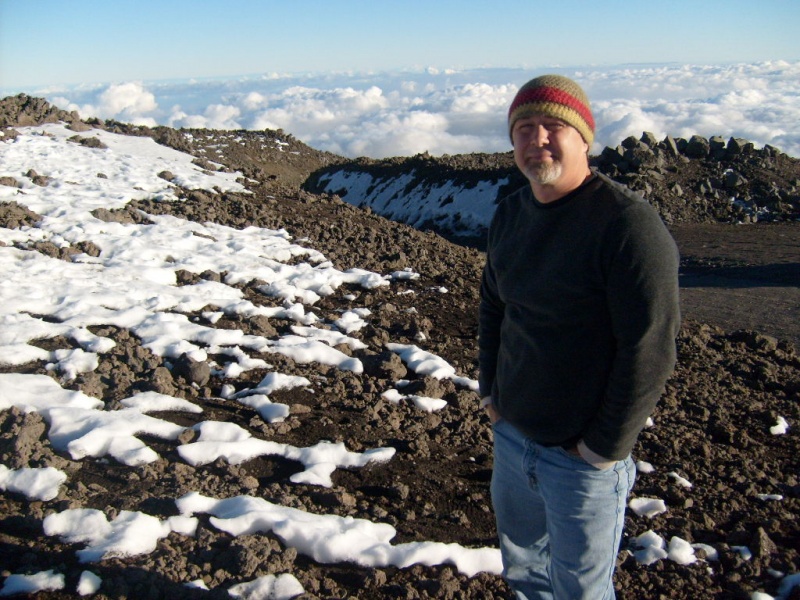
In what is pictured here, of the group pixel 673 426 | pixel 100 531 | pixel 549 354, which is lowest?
pixel 673 426

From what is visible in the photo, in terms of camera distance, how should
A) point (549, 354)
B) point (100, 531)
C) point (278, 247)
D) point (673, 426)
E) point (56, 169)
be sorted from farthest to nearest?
point (56, 169) → point (278, 247) → point (673, 426) → point (100, 531) → point (549, 354)

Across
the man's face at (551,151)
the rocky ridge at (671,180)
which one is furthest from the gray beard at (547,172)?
the rocky ridge at (671,180)

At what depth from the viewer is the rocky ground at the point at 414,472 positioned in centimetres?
306

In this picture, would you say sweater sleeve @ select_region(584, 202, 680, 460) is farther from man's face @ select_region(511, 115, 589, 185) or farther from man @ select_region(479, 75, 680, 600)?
man's face @ select_region(511, 115, 589, 185)

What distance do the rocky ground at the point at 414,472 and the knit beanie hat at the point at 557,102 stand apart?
2240 millimetres

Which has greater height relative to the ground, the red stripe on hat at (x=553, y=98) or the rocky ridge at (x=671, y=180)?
the red stripe on hat at (x=553, y=98)

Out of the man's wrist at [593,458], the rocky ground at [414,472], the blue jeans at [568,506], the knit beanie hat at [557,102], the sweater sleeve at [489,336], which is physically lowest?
the rocky ground at [414,472]

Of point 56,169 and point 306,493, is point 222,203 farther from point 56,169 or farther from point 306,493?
point 306,493

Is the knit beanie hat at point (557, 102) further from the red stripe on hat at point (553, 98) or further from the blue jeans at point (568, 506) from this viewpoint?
the blue jeans at point (568, 506)

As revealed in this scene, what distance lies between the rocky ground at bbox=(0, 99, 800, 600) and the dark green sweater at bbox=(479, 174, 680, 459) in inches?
55.7

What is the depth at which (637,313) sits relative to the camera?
6.24 feet

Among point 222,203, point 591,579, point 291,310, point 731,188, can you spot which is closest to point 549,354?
point 591,579

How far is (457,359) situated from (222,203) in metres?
6.16

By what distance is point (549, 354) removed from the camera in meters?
2.19
